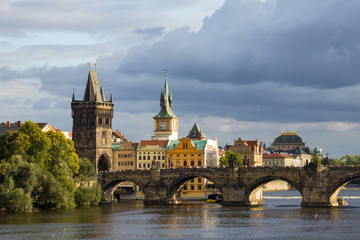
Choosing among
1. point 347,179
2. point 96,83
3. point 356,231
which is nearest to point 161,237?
point 356,231

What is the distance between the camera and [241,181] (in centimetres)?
13600

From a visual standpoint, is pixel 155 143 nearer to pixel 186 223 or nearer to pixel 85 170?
pixel 85 170

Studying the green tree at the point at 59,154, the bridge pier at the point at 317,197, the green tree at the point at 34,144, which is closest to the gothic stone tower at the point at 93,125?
the green tree at the point at 59,154

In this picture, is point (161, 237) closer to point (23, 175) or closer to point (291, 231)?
point (291, 231)

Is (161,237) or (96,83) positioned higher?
(96,83)

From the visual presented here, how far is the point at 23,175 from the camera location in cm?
11469

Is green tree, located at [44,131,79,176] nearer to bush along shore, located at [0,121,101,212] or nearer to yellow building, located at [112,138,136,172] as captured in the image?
bush along shore, located at [0,121,101,212]

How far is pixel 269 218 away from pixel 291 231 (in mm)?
17272

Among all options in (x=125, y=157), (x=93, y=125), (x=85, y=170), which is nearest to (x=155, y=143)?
(x=125, y=157)

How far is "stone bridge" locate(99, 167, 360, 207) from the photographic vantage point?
127 metres

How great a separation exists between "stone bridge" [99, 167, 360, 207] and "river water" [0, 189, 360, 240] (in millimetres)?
3487

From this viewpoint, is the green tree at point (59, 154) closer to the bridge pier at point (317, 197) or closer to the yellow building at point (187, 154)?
the bridge pier at point (317, 197)

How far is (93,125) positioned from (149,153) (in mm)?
22689

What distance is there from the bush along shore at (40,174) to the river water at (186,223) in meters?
2.79
